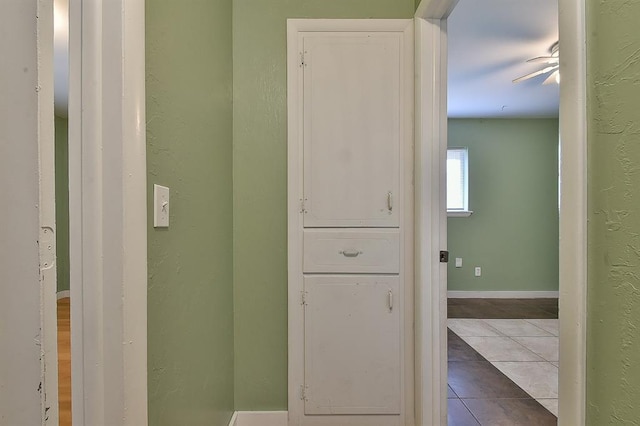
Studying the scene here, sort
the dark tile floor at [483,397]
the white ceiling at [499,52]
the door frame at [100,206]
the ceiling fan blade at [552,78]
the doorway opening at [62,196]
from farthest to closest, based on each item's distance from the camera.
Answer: the ceiling fan blade at [552,78], the white ceiling at [499,52], the dark tile floor at [483,397], the doorway opening at [62,196], the door frame at [100,206]

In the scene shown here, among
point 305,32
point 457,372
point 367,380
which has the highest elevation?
point 305,32

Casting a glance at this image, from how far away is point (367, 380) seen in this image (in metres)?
1.81

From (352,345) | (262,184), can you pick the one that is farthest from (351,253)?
(262,184)

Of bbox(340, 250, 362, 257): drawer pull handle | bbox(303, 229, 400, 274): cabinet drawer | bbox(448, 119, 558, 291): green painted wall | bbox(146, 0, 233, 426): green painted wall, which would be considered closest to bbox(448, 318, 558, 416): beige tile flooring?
bbox(448, 119, 558, 291): green painted wall

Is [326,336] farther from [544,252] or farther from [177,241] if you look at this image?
[544,252]

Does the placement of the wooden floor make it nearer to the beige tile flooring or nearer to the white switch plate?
the white switch plate

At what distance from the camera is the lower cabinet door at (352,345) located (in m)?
1.81

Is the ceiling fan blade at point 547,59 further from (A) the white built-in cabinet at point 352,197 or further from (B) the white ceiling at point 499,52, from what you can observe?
(A) the white built-in cabinet at point 352,197

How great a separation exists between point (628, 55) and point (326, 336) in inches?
61.8

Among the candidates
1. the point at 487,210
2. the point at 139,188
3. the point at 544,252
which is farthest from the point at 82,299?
the point at 544,252

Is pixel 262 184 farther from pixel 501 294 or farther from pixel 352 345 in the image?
pixel 501 294

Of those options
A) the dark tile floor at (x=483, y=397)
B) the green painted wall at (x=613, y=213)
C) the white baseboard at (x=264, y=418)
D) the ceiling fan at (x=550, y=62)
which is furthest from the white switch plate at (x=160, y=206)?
the ceiling fan at (x=550, y=62)

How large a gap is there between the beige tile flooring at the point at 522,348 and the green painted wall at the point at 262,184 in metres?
1.73

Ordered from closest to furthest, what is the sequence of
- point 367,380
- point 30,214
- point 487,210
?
point 30,214 < point 367,380 < point 487,210
